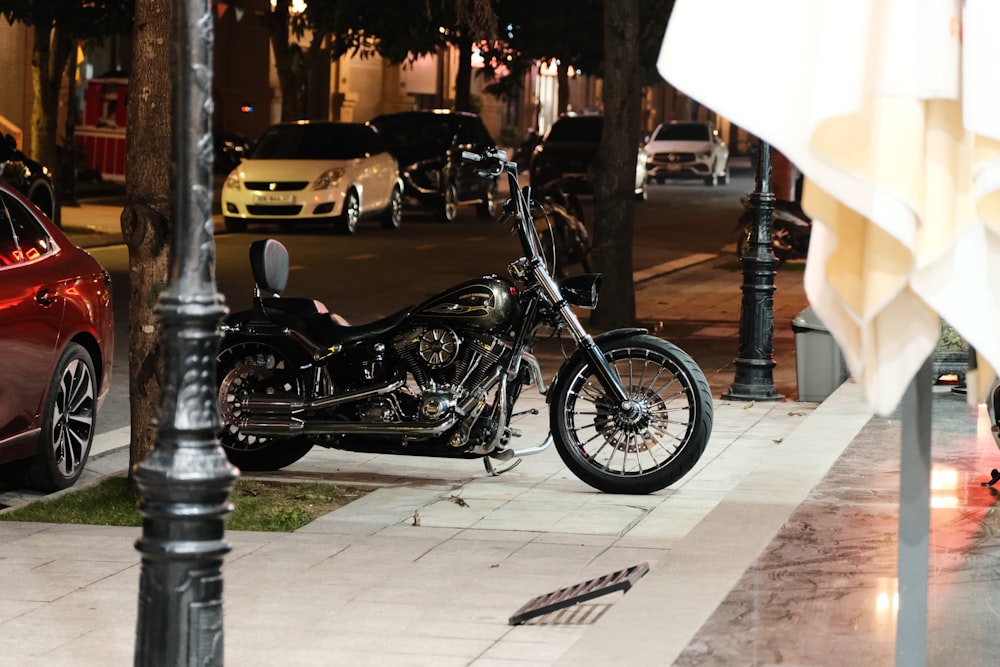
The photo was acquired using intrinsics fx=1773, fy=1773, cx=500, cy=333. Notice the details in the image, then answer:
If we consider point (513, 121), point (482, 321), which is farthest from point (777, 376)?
point (513, 121)

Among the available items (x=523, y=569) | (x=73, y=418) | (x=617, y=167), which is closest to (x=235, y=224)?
(x=617, y=167)

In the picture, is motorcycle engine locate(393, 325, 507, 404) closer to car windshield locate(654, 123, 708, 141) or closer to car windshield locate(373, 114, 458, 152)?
car windshield locate(373, 114, 458, 152)

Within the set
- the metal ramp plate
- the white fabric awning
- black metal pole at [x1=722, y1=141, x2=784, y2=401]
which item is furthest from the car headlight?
the white fabric awning

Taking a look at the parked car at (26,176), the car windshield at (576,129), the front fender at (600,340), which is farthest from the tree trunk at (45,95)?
the front fender at (600,340)

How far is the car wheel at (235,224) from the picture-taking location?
2667 centimetres

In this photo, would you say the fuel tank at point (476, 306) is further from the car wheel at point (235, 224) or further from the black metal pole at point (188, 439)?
the car wheel at point (235, 224)

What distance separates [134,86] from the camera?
27.3 ft

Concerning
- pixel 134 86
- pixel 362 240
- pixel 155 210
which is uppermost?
pixel 134 86

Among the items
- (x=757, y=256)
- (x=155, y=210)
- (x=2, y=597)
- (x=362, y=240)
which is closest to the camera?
(x=2, y=597)

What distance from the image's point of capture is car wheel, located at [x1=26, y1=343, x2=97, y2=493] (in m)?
8.45

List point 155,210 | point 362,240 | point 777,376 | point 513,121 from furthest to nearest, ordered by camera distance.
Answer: point 513,121 → point 362,240 → point 777,376 → point 155,210

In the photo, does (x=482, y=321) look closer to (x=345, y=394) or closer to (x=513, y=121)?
(x=345, y=394)

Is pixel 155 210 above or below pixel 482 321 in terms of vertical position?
above

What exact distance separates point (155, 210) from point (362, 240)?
18.0m
